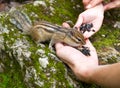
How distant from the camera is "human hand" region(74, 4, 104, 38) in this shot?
Result: 6436 millimetres

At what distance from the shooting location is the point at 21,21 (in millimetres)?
6359

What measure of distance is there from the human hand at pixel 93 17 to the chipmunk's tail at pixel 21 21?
0.77 m

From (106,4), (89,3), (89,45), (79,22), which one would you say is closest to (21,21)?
(79,22)

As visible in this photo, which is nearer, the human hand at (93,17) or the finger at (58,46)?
the finger at (58,46)

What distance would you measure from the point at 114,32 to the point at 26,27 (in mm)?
1521

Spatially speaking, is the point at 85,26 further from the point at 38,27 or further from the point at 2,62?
the point at 2,62

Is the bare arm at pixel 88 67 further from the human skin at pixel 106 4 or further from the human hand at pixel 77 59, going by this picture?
the human skin at pixel 106 4

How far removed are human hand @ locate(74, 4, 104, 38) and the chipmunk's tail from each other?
769mm

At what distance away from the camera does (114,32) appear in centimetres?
676

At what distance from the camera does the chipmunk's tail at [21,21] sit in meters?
6.29

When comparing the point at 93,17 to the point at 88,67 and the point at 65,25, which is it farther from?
the point at 88,67

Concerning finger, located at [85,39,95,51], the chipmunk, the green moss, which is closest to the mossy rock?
the green moss

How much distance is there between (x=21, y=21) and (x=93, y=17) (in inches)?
48.3

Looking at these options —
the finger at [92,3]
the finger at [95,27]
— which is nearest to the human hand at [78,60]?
the finger at [95,27]
